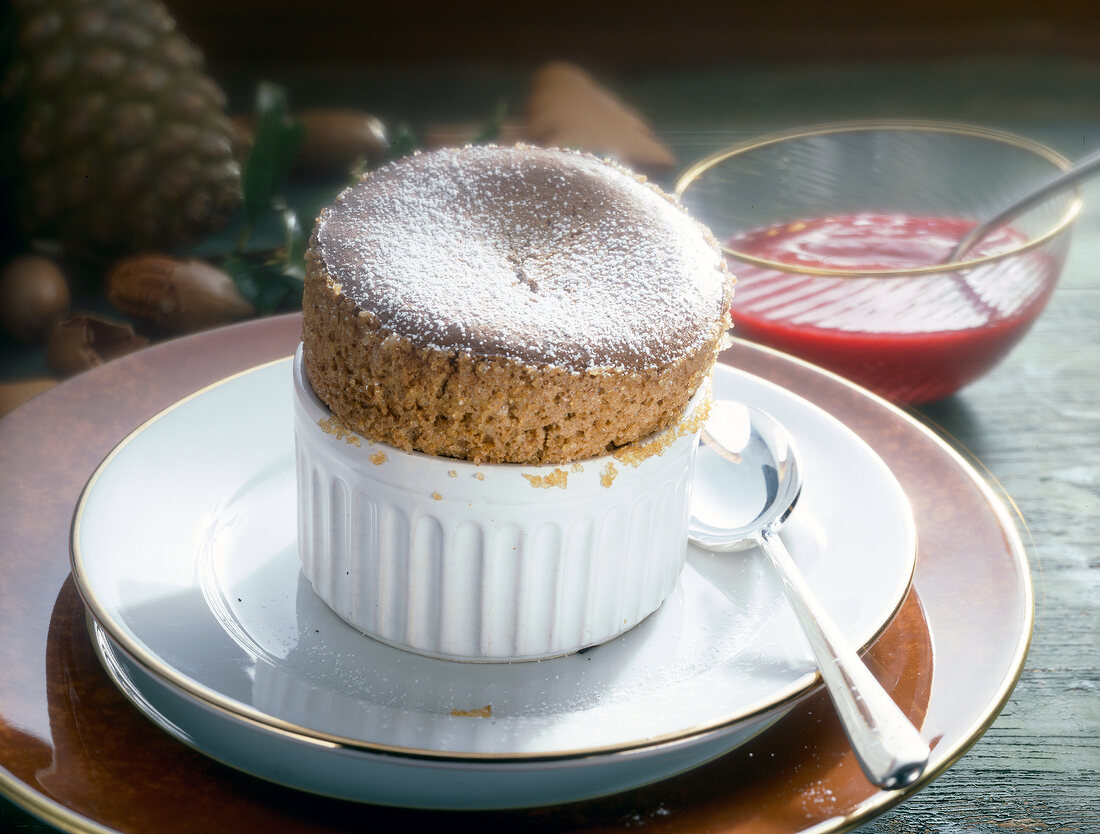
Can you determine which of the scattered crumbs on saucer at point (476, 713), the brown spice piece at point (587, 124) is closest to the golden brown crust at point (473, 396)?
the scattered crumbs on saucer at point (476, 713)

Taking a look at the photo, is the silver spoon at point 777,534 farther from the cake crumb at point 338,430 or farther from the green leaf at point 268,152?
the green leaf at point 268,152

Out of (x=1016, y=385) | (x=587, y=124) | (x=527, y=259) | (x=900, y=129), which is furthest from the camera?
(x=587, y=124)

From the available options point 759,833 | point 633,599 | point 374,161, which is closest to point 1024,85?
point 374,161

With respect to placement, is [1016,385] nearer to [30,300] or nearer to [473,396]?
[473,396]

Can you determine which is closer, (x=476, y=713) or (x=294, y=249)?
(x=476, y=713)

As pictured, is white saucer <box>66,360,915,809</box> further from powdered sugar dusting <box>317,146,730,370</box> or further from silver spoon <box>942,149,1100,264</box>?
silver spoon <box>942,149,1100,264</box>

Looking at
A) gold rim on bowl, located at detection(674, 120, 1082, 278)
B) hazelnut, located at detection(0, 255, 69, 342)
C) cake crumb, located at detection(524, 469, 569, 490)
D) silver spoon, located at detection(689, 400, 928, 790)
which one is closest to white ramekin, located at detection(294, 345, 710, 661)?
cake crumb, located at detection(524, 469, 569, 490)

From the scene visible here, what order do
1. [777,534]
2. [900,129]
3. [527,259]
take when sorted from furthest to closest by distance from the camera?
[900,129]
[777,534]
[527,259]

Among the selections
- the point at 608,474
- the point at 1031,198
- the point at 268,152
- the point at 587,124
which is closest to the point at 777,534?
the point at 608,474
